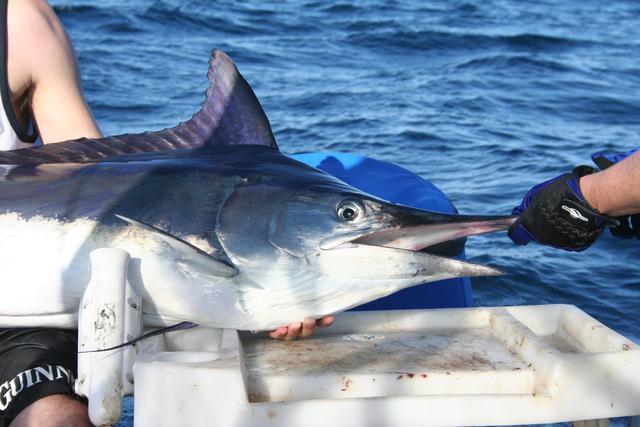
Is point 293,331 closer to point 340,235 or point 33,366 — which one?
point 340,235

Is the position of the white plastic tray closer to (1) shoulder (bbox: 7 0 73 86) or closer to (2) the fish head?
(2) the fish head

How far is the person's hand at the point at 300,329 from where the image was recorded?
2424 millimetres

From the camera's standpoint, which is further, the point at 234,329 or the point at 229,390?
the point at 234,329

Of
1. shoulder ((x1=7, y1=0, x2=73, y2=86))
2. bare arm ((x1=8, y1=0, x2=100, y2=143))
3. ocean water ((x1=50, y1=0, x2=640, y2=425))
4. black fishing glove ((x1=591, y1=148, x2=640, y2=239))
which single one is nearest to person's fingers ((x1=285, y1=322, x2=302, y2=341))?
black fishing glove ((x1=591, y1=148, x2=640, y2=239))

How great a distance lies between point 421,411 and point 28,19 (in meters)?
1.81

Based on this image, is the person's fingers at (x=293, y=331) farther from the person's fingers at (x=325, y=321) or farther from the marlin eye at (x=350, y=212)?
the marlin eye at (x=350, y=212)

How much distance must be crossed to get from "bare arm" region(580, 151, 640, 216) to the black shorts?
139 cm

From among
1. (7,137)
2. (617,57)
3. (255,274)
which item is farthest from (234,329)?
(617,57)

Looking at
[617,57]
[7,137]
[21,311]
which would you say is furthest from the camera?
[617,57]

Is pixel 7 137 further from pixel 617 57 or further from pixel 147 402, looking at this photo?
pixel 617 57

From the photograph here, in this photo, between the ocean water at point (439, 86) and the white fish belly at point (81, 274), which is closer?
the white fish belly at point (81, 274)

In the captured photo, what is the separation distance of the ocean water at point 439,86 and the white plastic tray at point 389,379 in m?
1.48

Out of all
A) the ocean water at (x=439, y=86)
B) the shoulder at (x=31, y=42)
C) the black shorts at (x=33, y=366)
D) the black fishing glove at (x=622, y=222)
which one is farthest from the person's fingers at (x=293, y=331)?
the ocean water at (x=439, y=86)

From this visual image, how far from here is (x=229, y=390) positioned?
2098mm
